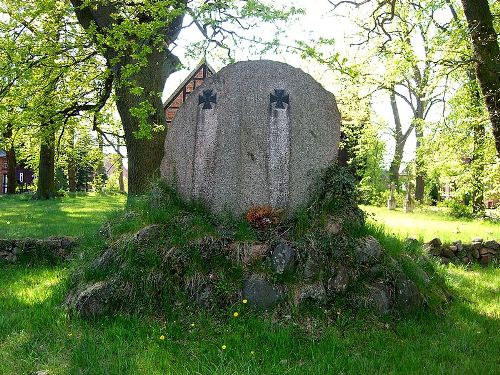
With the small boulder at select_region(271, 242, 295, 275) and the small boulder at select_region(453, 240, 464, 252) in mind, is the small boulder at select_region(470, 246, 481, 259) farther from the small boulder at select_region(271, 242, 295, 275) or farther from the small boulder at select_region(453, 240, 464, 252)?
the small boulder at select_region(271, 242, 295, 275)

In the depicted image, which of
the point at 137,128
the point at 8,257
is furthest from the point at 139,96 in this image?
the point at 8,257

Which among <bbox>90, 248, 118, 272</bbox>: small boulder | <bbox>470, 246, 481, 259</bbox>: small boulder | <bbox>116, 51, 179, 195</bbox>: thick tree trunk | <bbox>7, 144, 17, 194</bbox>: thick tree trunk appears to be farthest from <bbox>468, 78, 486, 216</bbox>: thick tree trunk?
<bbox>7, 144, 17, 194</bbox>: thick tree trunk

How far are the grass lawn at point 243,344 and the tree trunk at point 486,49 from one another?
12.8 ft

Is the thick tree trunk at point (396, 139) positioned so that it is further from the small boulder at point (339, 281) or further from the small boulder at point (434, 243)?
the small boulder at point (339, 281)

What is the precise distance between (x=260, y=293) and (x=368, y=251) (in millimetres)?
1548

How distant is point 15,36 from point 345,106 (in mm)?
11892

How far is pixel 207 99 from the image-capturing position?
7465 mm

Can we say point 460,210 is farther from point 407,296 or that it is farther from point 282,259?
point 282,259

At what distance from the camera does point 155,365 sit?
442 cm

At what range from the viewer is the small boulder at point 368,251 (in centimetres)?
614

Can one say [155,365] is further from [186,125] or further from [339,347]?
[186,125]

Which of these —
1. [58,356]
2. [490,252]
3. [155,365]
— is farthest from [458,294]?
[58,356]

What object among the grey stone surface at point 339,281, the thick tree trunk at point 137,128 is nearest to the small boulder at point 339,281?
the grey stone surface at point 339,281

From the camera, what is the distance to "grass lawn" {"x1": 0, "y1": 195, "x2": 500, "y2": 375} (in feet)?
14.5
